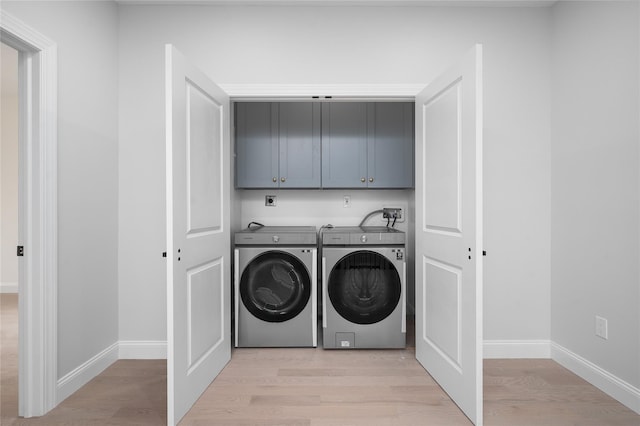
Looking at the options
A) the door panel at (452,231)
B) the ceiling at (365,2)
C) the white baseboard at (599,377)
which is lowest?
the white baseboard at (599,377)

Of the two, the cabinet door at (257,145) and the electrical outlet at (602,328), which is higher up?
the cabinet door at (257,145)

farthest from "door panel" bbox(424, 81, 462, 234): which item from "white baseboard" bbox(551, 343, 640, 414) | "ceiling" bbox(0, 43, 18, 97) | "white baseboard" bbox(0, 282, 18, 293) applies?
"white baseboard" bbox(0, 282, 18, 293)

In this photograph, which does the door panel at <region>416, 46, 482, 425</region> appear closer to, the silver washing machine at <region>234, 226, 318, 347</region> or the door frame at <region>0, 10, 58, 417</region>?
the silver washing machine at <region>234, 226, 318, 347</region>

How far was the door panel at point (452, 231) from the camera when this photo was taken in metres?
1.76

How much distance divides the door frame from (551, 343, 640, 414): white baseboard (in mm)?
3054

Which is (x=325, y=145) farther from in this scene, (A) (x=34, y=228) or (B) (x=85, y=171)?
(A) (x=34, y=228)

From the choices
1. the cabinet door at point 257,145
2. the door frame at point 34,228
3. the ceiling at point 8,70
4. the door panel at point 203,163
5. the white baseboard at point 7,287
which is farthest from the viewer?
the white baseboard at point 7,287

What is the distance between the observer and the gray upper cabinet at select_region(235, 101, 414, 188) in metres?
3.16

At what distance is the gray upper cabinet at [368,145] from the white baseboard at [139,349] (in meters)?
1.81

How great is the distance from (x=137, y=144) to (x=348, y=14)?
1745mm

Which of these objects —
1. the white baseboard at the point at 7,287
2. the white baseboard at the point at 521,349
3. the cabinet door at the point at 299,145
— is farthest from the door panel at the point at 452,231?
the white baseboard at the point at 7,287

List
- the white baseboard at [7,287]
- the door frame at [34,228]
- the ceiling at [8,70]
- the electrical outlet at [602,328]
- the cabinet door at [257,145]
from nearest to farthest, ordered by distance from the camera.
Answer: the door frame at [34,228] → the electrical outlet at [602,328] → the cabinet door at [257,145] → the ceiling at [8,70] → the white baseboard at [7,287]

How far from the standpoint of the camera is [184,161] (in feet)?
6.17

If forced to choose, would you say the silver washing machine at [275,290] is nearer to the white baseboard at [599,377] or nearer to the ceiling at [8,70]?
the white baseboard at [599,377]
